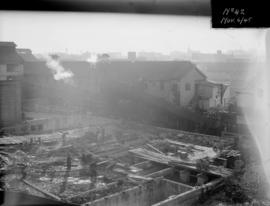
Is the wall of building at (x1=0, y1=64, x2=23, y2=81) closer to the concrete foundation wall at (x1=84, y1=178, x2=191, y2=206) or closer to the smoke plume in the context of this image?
the smoke plume

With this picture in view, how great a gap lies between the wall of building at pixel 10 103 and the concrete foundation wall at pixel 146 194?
963 cm

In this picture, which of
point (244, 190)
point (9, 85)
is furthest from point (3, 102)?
point (244, 190)

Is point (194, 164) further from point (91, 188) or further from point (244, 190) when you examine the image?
point (91, 188)

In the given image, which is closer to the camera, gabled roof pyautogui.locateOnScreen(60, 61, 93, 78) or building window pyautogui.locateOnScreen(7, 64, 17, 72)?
building window pyautogui.locateOnScreen(7, 64, 17, 72)

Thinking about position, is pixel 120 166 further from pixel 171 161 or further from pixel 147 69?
pixel 147 69

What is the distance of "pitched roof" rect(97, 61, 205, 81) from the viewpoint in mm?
20125

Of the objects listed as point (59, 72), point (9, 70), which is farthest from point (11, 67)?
point (59, 72)

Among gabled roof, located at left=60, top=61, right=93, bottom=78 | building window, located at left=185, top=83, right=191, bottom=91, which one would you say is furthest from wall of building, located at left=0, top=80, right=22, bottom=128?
building window, located at left=185, top=83, right=191, bottom=91

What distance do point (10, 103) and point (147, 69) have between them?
971 cm

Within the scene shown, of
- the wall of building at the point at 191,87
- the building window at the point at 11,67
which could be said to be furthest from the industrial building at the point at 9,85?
the wall of building at the point at 191,87

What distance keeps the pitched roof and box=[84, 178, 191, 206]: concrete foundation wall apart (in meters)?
11.1

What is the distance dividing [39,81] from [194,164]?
50.0ft

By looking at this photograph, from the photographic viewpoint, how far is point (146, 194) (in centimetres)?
870

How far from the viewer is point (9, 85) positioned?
1593cm
